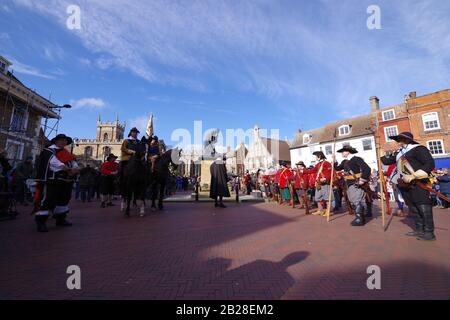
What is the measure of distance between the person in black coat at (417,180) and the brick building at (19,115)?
23.8 m

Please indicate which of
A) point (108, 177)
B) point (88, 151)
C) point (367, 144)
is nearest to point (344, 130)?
point (367, 144)

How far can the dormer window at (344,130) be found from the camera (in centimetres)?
3438

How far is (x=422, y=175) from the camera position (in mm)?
4375

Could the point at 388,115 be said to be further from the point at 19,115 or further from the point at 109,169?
the point at 19,115

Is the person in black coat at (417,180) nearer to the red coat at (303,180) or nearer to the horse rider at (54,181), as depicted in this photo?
the red coat at (303,180)

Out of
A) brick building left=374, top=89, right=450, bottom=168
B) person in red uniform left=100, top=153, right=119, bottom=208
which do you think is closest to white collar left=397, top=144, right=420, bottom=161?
person in red uniform left=100, top=153, right=119, bottom=208

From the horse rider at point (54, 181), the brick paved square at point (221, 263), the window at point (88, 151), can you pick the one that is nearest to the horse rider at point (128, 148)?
the horse rider at point (54, 181)

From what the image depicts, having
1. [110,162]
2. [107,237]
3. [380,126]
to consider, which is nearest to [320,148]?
[380,126]

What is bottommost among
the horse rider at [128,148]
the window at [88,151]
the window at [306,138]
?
the horse rider at [128,148]

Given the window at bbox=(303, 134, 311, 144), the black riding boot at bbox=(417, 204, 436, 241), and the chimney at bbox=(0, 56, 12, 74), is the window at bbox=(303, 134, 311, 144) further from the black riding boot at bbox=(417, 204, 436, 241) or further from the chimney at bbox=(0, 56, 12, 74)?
the chimney at bbox=(0, 56, 12, 74)

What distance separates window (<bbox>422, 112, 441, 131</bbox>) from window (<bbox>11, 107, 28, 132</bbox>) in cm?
4148

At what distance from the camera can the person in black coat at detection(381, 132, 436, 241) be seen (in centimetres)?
445

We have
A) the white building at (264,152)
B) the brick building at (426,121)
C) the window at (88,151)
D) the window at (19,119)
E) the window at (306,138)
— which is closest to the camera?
the window at (19,119)
